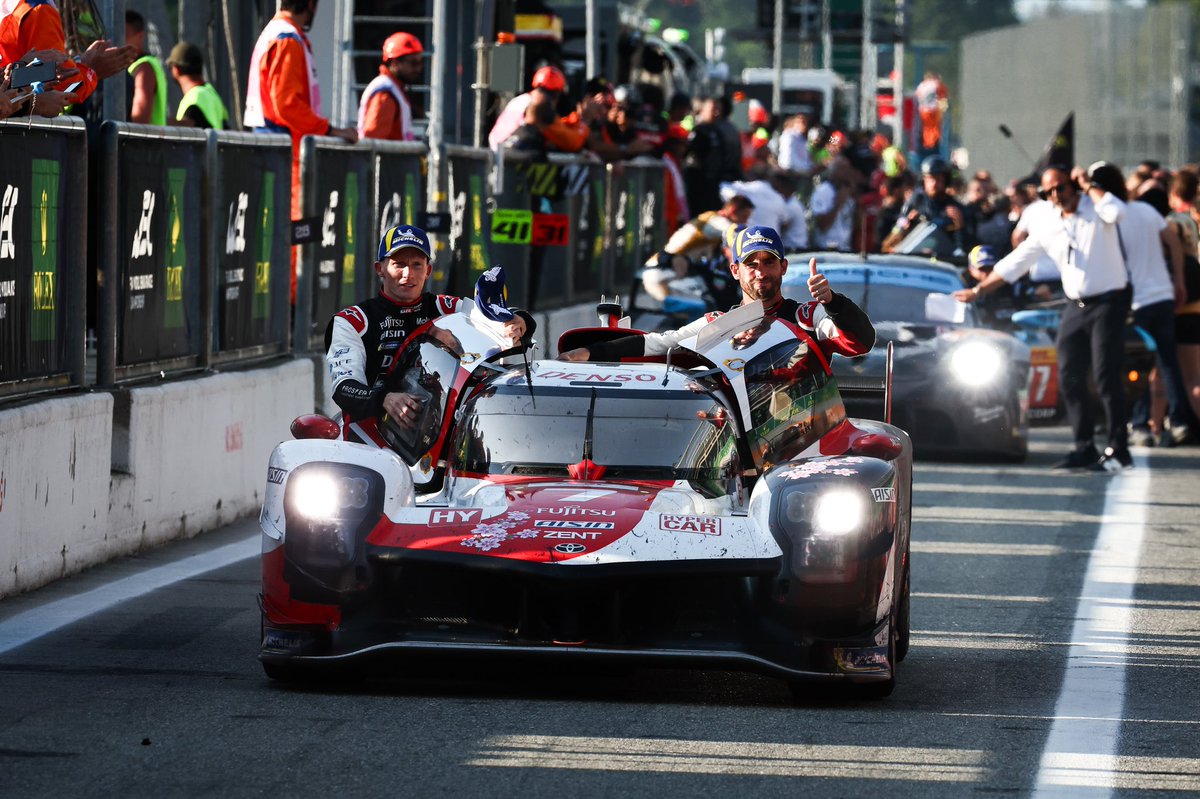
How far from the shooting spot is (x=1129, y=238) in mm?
17359

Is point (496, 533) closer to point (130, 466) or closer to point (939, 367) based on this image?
point (130, 466)

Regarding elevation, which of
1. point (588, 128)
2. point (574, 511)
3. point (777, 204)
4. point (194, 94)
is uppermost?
point (588, 128)

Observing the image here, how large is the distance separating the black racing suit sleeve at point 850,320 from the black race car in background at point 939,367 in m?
6.33

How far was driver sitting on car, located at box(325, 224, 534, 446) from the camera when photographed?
9346 mm

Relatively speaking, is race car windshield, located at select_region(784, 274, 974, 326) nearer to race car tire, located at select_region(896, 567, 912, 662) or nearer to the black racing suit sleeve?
the black racing suit sleeve

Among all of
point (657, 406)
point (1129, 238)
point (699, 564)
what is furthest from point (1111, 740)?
point (1129, 238)

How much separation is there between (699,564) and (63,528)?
3.65m

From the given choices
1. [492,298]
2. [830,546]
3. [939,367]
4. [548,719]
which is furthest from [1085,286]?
[548,719]

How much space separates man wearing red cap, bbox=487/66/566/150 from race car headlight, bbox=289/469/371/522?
37.6 feet

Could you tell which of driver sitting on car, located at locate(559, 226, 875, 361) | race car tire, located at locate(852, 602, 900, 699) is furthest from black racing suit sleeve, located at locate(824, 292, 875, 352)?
race car tire, located at locate(852, 602, 900, 699)

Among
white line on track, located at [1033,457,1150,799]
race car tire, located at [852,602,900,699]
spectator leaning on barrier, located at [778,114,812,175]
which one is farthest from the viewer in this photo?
spectator leaning on barrier, located at [778,114,812,175]

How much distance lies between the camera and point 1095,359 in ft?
Result: 53.7

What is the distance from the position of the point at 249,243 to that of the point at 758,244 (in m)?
4.45

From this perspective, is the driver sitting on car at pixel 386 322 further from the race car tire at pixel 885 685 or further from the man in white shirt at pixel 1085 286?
the man in white shirt at pixel 1085 286
